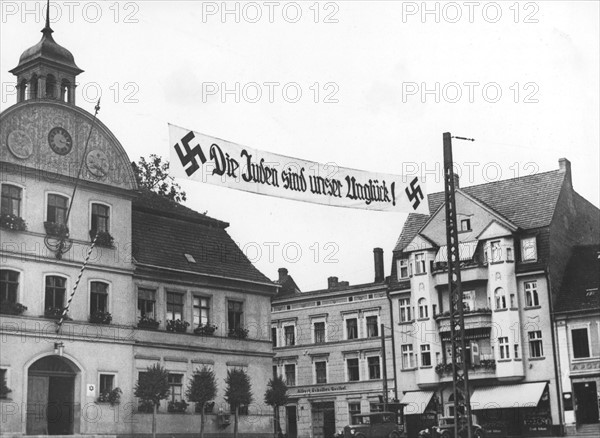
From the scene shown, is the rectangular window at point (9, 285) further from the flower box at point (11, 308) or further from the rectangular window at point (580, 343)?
the rectangular window at point (580, 343)

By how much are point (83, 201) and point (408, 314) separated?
2546 centimetres

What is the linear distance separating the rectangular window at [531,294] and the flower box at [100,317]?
81.6ft

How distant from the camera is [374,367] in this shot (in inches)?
2312

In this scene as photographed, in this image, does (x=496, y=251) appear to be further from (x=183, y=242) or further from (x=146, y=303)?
(x=146, y=303)

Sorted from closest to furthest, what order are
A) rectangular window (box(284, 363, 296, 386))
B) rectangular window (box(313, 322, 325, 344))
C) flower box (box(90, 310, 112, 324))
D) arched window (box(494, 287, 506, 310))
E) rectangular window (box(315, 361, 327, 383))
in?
1. flower box (box(90, 310, 112, 324))
2. arched window (box(494, 287, 506, 310))
3. rectangular window (box(315, 361, 327, 383))
4. rectangular window (box(313, 322, 325, 344))
5. rectangular window (box(284, 363, 296, 386))

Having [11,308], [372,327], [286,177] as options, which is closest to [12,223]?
[11,308]

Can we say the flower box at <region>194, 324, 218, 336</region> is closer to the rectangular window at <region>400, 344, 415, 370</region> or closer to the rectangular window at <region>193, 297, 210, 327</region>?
the rectangular window at <region>193, 297, 210, 327</region>

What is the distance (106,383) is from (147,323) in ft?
10.8

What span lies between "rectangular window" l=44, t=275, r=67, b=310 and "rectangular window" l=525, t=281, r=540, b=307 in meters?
26.9

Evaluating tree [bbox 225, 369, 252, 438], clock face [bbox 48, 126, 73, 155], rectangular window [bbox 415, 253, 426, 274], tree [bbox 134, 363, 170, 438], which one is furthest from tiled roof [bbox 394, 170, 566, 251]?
clock face [bbox 48, 126, 73, 155]

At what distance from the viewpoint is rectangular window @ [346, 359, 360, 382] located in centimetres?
5966

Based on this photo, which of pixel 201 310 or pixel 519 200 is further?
pixel 519 200

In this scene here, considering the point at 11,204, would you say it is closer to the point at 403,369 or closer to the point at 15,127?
the point at 15,127

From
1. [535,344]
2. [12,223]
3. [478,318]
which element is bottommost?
[535,344]
